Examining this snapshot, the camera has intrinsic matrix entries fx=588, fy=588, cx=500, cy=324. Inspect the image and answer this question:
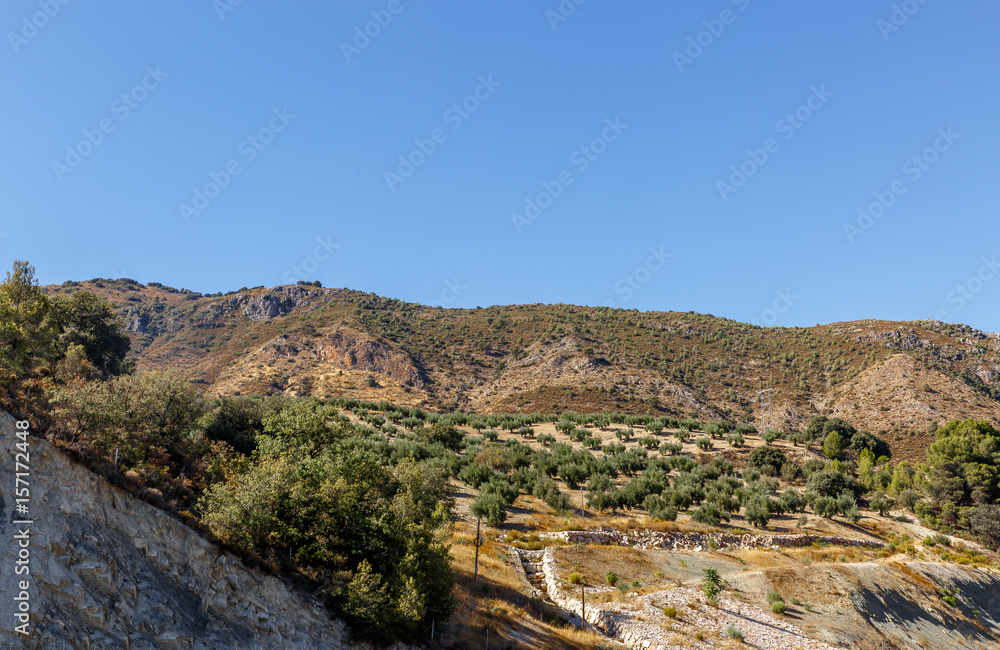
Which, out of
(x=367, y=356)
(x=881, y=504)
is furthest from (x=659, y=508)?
(x=367, y=356)

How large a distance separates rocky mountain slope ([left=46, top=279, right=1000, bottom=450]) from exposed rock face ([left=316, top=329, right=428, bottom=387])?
0.25m

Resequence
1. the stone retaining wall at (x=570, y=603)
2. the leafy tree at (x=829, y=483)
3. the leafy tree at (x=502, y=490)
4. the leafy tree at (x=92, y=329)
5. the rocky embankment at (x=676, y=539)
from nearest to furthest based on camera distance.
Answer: the stone retaining wall at (x=570, y=603)
the rocky embankment at (x=676, y=539)
the leafy tree at (x=502, y=490)
the leafy tree at (x=92, y=329)
the leafy tree at (x=829, y=483)

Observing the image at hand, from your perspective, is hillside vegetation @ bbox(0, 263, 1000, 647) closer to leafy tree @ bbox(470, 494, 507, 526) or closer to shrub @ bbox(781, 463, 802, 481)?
leafy tree @ bbox(470, 494, 507, 526)

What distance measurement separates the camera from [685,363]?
104 meters

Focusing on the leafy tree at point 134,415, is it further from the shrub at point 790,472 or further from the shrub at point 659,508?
the shrub at point 790,472

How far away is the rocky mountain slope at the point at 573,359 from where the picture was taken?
286 feet

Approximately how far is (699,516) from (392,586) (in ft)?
99.9

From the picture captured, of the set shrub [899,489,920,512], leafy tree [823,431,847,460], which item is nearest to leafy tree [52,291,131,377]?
shrub [899,489,920,512]

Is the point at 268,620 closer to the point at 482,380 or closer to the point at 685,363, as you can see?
the point at 482,380

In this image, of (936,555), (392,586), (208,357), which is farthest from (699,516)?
(208,357)

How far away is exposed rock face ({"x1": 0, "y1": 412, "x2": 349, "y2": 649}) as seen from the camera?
12211mm

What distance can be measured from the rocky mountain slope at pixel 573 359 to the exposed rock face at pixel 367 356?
25 cm

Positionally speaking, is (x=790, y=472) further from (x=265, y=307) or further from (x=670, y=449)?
(x=265, y=307)

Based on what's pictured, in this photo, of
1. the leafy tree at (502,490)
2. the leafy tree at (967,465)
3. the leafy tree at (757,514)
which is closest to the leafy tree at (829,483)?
the leafy tree at (967,465)
